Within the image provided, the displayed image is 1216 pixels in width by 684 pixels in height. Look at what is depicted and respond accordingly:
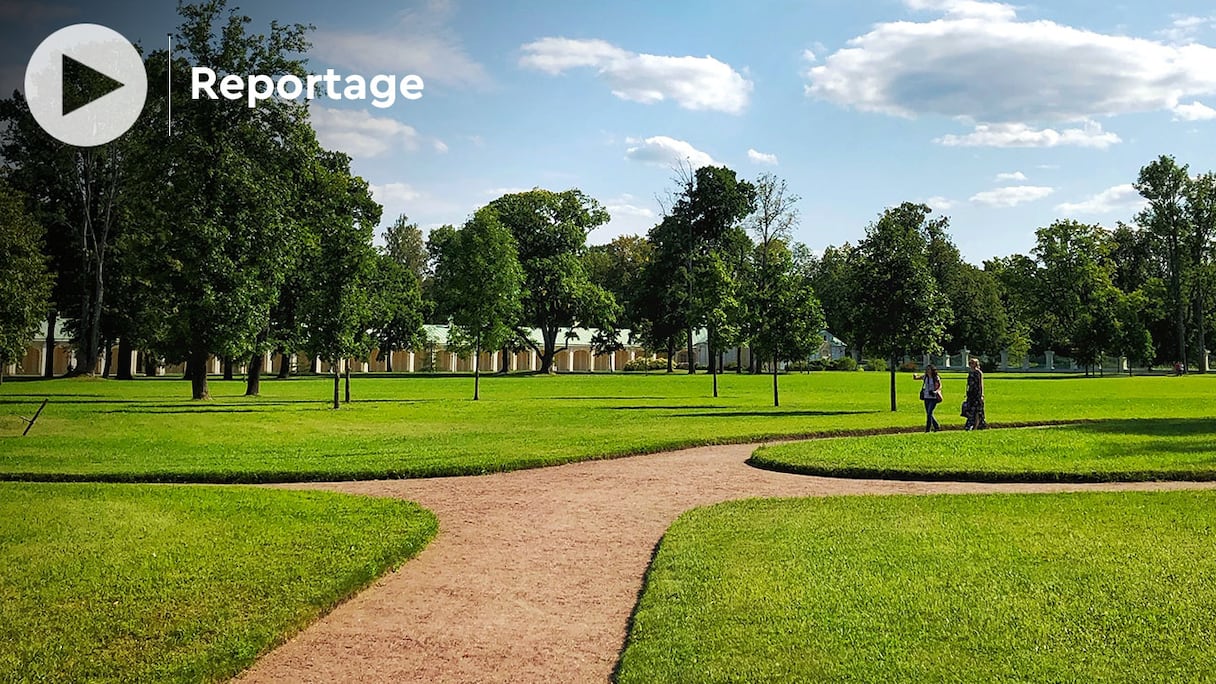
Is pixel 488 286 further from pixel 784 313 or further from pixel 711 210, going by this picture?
pixel 711 210

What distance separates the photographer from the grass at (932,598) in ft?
19.5

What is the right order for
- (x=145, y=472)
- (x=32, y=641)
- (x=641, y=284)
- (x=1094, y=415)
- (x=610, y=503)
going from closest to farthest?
(x=32, y=641), (x=610, y=503), (x=145, y=472), (x=1094, y=415), (x=641, y=284)

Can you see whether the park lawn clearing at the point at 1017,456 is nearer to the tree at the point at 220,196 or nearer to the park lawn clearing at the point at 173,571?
the park lawn clearing at the point at 173,571

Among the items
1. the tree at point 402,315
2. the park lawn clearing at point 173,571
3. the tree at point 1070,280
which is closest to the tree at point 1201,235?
the tree at point 1070,280

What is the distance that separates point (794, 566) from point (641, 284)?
270ft

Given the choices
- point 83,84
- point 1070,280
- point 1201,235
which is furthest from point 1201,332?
point 83,84

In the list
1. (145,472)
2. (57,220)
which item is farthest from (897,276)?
(57,220)

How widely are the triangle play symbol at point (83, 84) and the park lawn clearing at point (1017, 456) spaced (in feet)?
121

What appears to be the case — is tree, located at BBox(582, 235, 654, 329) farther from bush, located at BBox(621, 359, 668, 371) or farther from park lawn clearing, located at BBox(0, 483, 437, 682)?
park lawn clearing, located at BBox(0, 483, 437, 682)

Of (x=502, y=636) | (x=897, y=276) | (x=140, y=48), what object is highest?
(x=140, y=48)

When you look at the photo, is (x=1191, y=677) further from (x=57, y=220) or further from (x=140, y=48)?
(x=57, y=220)

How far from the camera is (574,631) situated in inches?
285

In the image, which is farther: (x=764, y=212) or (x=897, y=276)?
(x=764, y=212)

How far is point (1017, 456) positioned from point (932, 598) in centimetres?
1127
